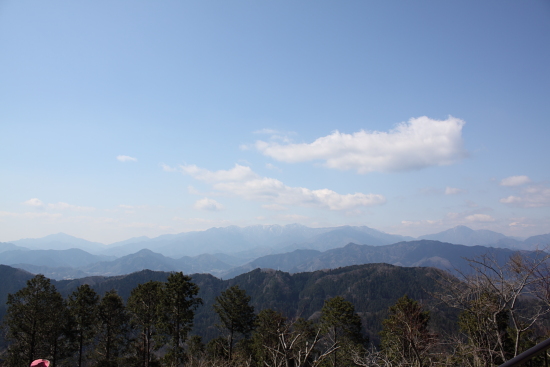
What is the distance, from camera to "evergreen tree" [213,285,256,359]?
94.6ft

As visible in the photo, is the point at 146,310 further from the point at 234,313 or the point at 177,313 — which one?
the point at 234,313

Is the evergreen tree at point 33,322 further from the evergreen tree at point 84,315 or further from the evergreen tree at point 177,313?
the evergreen tree at point 177,313

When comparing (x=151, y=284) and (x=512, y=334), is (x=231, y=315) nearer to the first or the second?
(x=151, y=284)

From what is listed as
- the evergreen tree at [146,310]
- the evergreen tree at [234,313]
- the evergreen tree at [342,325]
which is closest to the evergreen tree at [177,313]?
the evergreen tree at [146,310]

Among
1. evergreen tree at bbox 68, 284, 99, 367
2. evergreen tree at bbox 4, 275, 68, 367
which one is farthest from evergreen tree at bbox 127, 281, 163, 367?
evergreen tree at bbox 4, 275, 68, 367

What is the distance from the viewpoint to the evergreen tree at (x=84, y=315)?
24406 millimetres

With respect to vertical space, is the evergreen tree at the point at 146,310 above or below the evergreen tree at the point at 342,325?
above

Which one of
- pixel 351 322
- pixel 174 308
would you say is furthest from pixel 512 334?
pixel 174 308

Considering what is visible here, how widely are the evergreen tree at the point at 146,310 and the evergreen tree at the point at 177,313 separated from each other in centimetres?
102

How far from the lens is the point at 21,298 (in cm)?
2161

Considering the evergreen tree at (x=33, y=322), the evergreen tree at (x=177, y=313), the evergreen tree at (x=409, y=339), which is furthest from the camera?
the evergreen tree at (x=177, y=313)

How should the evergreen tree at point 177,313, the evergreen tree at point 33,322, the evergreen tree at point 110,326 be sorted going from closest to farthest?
the evergreen tree at point 33,322 → the evergreen tree at point 177,313 → the evergreen tree at point 110,326

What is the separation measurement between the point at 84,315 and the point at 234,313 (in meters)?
13.8

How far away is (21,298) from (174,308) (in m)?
11.7
